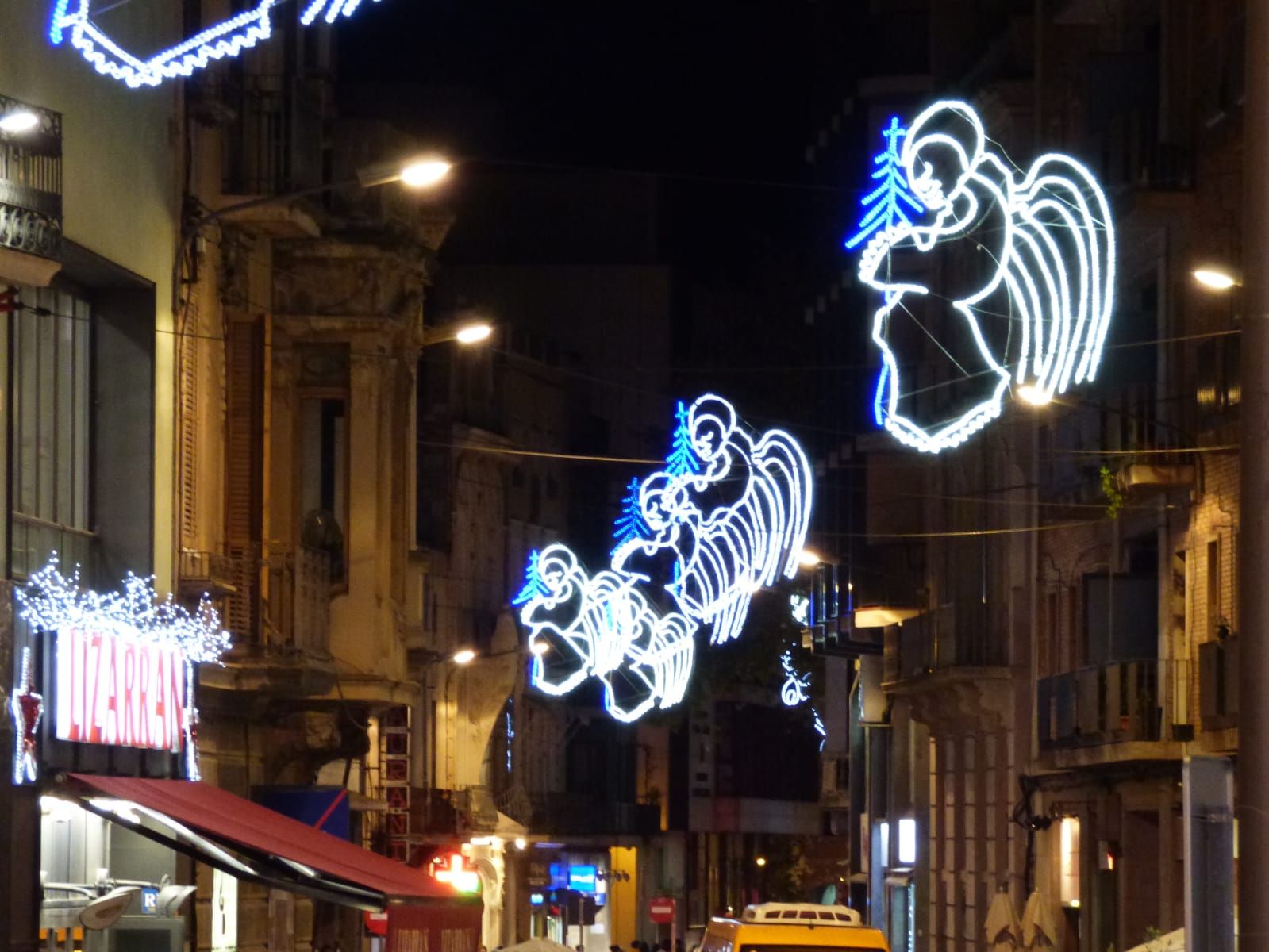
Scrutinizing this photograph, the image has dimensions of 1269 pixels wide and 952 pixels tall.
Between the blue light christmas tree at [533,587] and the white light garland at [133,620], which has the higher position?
Result: the blue light christmas tree at [533,587]

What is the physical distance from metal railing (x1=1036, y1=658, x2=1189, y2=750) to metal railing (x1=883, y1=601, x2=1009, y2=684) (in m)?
5.84

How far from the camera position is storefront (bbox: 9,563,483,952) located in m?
19.8

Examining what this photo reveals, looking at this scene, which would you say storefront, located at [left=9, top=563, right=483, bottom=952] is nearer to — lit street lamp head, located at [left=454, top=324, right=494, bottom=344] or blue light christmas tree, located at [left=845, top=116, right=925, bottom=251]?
lit street lamp head, located at [left=454, top=324, right=494, bottom=344]

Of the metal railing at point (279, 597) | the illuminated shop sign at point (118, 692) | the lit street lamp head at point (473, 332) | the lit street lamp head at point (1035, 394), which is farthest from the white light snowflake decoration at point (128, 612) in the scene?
the lit street lamp head at point (1035, 394)

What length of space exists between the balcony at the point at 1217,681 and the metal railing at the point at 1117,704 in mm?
1438

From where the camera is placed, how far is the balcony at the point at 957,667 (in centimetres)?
4409

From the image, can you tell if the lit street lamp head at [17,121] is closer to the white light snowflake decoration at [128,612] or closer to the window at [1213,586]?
the white light snowflake decoration at [128,612]

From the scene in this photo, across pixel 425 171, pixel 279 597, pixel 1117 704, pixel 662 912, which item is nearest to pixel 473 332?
pixel 279 597

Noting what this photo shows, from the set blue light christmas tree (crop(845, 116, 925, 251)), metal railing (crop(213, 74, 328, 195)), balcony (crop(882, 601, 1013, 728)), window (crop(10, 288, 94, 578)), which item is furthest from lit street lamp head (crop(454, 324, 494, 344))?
balcony (crop(882, 601, 1013, 728))

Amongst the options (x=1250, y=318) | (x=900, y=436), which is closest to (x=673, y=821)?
(x=900, y=436)

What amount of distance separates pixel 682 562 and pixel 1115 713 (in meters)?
7.10

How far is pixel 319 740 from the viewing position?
30.2 metres

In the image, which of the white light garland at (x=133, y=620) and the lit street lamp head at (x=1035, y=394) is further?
the lit street lamp head at (x=1035, y=394)

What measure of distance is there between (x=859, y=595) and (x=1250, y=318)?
41604mm
